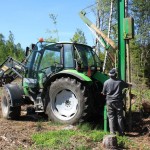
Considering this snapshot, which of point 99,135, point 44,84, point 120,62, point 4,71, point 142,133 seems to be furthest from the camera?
point 4,71

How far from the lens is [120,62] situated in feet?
30.8

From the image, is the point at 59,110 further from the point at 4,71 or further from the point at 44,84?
the point at 4,71

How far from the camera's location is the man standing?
8.58 m

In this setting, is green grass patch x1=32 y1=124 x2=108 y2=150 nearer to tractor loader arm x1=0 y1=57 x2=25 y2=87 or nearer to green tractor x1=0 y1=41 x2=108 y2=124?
green tractor x1=0 y1=41 x2=108 y2=124

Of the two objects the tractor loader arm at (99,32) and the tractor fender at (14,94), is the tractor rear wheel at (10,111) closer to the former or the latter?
the tractor fender at (14,94)

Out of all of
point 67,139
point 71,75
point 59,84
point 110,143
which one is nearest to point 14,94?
point 59,84

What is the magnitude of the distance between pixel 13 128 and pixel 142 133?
3.27m

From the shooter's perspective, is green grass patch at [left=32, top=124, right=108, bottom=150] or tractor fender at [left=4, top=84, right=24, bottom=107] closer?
green grass patch at [left=32, top=124, right=108, bottom=150]

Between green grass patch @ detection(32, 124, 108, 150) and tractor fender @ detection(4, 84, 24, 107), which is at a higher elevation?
tractor fender @ detection(4, 84, 24, 107)

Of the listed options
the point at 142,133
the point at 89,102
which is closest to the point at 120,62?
the point at 89,102

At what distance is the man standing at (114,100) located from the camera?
8578mm

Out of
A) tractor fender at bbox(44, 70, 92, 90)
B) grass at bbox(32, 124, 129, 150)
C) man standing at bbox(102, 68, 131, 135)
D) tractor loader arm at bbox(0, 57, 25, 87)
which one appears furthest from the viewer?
tractor loader arm at bbox(0, 57, 25, 87)

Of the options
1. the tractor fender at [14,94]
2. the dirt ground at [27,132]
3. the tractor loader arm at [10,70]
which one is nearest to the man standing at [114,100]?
the dirt ground at [27,132]

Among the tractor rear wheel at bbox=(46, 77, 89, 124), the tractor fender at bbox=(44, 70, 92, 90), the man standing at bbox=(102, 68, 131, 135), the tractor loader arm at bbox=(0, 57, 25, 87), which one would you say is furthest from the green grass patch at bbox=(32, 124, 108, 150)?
the tractor loader arm at bbox=(0, 57, 25, 87)
